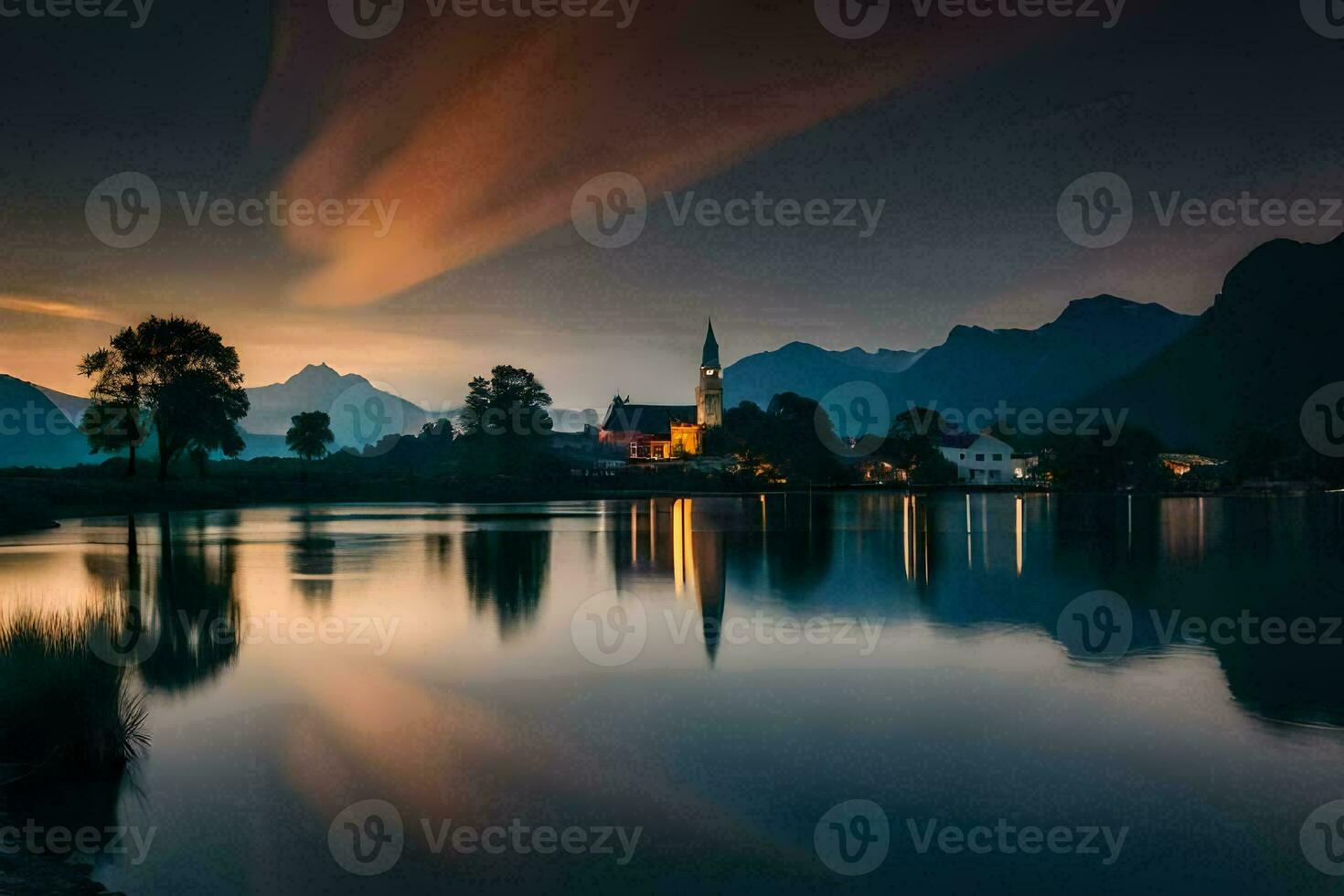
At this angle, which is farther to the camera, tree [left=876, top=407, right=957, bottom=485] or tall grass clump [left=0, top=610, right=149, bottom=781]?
tree [left=876, top=407, right=957, bottom=485]

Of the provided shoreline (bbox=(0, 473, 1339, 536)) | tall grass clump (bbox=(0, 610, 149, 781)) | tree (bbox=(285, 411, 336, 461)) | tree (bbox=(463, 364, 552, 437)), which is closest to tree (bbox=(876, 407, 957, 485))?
shoreline (bbox=(0, 473, 1339, 536))

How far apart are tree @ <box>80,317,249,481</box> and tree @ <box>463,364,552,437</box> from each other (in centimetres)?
4781

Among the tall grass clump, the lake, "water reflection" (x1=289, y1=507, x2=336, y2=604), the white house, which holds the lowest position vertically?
the lake

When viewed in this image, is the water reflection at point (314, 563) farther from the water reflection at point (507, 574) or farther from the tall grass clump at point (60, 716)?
the tall grass clump at point (60, 716)

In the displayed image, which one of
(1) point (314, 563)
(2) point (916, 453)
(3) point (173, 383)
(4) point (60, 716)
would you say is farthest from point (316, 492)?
(4) point (60, 716)

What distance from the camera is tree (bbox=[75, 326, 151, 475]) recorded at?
3684 inches

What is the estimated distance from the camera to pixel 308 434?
146m

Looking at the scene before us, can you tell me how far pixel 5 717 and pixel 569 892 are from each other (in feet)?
30.1

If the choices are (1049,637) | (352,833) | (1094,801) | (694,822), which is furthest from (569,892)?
(1049,637)

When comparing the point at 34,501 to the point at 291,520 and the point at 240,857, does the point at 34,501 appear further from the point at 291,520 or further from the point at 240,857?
the point at 240,857

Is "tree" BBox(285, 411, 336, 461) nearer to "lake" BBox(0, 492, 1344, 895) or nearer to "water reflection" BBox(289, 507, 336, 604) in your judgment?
"water reflection" BBox(289, 507, 336, 604)

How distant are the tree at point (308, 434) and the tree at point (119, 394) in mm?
46940

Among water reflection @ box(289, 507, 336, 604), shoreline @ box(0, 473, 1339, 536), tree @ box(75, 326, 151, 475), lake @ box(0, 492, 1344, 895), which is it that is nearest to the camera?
lake @ box(0, 492, 1344, 895)

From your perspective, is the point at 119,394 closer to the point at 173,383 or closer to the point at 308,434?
the point at 173,383
